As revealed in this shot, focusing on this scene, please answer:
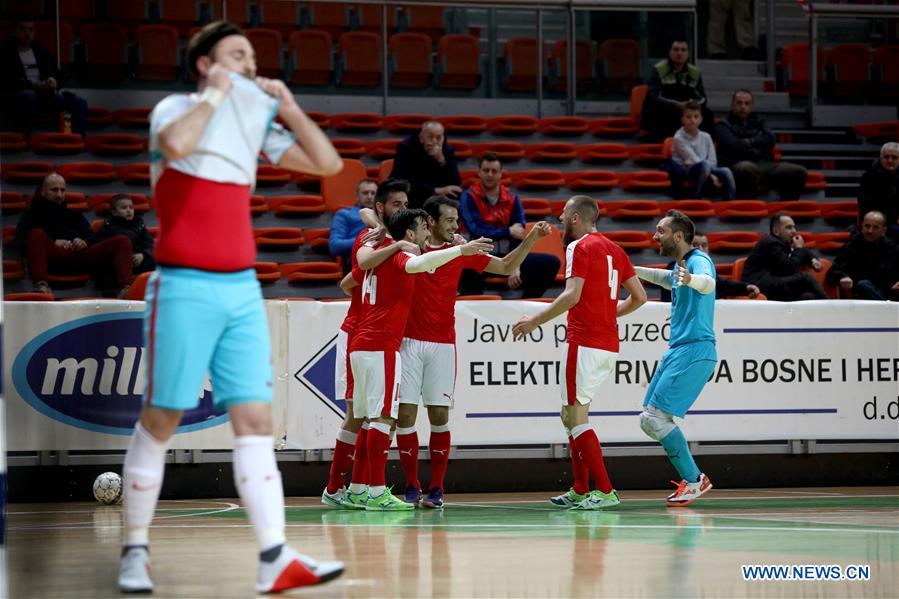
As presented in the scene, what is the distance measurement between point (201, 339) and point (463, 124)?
11795 mm

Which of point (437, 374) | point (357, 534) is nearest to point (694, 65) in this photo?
point (437, 374)

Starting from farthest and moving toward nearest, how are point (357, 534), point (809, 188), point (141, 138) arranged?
point (809, 188) < point (141, 138) < point (357, 534)

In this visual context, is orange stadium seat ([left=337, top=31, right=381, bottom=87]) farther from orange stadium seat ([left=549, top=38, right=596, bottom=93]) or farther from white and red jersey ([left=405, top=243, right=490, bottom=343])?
white and red jersey ([left=405, top=243, right=490, bottom=343])

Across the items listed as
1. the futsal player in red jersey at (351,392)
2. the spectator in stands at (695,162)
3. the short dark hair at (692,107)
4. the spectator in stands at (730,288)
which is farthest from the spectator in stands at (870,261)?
the futsal player in red jersey at (351,392)

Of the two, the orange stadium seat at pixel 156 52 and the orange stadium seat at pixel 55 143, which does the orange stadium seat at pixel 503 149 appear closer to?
the orange stadium seat at pixel 156 52

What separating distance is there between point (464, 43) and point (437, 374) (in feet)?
31.8

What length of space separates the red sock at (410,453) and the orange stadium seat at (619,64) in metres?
9.14

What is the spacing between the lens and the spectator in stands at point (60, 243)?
469 inches

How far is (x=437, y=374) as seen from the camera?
Result: 30.1ft

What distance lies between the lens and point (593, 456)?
356 inches

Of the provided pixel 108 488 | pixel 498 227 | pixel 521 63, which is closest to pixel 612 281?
pixel 498 227

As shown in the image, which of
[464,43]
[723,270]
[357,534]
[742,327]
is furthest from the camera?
[464,43]

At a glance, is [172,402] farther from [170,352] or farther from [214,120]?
[214,120]

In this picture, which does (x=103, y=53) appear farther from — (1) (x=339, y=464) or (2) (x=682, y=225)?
(2) (x=682, y=225)
